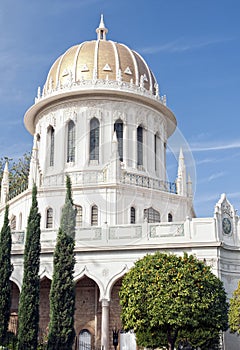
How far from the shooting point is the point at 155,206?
34.3 m

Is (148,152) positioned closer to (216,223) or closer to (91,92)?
(91,92)

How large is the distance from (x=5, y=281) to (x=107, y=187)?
31.8 ft

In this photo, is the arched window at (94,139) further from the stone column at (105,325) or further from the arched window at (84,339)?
the arched window at (84,339)

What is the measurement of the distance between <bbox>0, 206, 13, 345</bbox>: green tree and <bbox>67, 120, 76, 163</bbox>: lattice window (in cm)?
1107

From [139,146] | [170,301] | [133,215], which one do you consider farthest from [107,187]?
[170,301]

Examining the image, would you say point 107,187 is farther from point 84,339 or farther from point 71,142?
point 84,339

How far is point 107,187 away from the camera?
109 ft

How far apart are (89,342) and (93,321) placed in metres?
1.09

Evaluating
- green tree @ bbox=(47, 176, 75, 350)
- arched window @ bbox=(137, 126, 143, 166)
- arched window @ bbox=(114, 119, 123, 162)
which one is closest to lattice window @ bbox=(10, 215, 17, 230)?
arched window @ bbox=(114, 119, 123, 162)

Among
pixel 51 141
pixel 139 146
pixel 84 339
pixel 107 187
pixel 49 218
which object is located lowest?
pixel 84 339

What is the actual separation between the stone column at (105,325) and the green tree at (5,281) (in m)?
4.75

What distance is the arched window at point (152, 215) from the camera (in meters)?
34.1

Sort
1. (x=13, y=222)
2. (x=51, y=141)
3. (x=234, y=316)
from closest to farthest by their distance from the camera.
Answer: (x=234, y=316), (x=13, y=222), (x=51, y=141)

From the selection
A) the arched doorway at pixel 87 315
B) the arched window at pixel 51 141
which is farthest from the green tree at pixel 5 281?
the arched window at pixel 51 141
